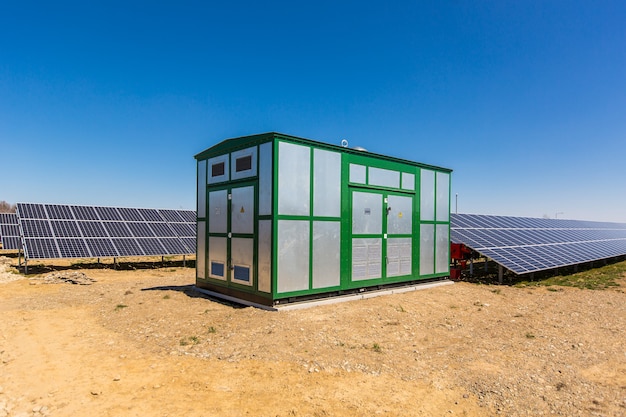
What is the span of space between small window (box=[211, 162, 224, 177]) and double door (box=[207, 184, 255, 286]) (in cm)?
64

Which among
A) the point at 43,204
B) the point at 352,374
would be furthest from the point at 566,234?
the point at 43,204

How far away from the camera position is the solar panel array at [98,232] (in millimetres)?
22141

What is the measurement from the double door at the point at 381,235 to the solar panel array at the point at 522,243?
242 inches

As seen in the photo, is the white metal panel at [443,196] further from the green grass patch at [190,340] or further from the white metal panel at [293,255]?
the green grass patch at [190,340]

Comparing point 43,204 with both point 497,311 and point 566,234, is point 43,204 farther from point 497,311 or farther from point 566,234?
point 566,234

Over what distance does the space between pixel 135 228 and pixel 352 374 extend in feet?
79.2

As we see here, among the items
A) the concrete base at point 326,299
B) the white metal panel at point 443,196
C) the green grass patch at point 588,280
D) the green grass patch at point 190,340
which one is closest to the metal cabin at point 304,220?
the concrete base at point 326,299

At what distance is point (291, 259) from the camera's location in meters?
12.5

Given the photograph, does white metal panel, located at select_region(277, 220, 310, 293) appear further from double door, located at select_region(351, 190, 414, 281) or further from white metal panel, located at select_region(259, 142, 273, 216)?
double door, located at select_region(351, 190, 414, 281)

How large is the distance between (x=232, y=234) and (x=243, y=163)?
2743mm

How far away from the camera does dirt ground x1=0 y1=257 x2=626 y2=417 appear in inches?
243

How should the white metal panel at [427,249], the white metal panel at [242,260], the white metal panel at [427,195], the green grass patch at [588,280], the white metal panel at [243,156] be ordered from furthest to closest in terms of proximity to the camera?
1. the green grass patch at [588,280]
2. the white metal panel at [427,195]
3. the white metal panel at [427,249]
4. the white metal panel at [243,156]
5. the white metal panel at [242,260]

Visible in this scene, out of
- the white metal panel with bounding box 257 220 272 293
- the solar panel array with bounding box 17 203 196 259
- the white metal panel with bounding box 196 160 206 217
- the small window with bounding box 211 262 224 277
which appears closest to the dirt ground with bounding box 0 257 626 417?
the white metal panel with bounding box 257 220 272 293

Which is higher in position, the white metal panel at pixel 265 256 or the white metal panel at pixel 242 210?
the white metal panel at pixel 242 210
